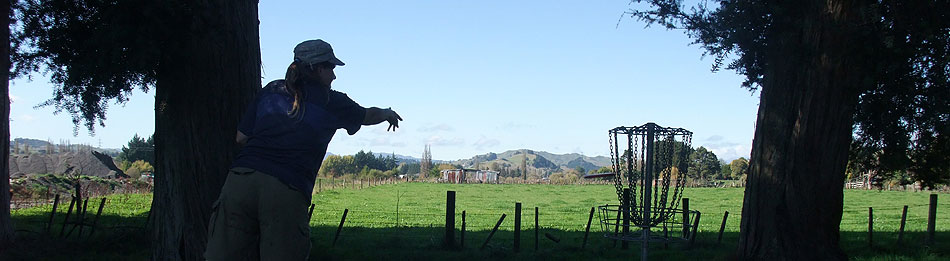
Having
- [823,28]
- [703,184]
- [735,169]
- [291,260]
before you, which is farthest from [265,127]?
[735,169]

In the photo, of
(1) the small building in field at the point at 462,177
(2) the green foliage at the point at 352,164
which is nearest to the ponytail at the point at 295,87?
(1) the small building in field at the point at 462,177

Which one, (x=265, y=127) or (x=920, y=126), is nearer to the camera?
(x=265, y=127)

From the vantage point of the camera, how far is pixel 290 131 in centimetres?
319

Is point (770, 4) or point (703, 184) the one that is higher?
point (770, 4)

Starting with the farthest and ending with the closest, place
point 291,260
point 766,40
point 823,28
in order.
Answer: point 766,40 → point 823,28 → point 291,260

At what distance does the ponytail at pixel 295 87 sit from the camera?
318 cm

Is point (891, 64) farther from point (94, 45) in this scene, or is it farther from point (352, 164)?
point (352, 164)

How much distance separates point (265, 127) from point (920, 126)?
28.4ft

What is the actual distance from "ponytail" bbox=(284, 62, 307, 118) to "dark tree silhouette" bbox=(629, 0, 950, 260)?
19.4 feet

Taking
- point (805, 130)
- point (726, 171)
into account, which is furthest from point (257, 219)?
point (726, 171)

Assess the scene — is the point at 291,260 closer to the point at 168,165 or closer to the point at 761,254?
the point at 168,165

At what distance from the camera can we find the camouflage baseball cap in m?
3.34

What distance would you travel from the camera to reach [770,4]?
810cm

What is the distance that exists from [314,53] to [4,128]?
7.12m
